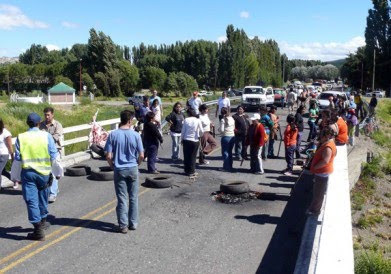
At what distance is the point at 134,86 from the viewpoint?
89.6 m

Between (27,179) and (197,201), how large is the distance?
3874 mm

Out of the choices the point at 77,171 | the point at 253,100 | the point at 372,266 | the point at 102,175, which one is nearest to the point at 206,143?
the point at 102,175

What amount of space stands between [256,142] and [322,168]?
4.92 meters

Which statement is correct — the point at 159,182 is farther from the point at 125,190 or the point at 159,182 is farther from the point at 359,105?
the point at 359,105

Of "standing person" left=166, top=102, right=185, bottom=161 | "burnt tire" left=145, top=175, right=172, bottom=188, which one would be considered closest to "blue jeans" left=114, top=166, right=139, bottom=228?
"burnt tire" left=145, top=175, right=172, bottom=188

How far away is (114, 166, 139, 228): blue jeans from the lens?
25.7 ft

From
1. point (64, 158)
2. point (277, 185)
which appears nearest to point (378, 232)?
point (277, 185)

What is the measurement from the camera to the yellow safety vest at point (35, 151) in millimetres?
7461

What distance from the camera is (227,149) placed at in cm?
1323

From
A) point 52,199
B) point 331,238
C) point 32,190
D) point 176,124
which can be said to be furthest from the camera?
point 176,124

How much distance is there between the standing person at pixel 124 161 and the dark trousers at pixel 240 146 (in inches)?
256

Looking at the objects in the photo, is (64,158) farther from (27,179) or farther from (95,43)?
(95,43)

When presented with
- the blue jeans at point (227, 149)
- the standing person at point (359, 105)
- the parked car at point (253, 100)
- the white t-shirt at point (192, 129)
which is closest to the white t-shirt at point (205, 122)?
the blue jeans at point (227, 149)

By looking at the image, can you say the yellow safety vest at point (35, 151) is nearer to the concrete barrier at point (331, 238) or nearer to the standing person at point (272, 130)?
the concrete barrier at point (331, 238)
